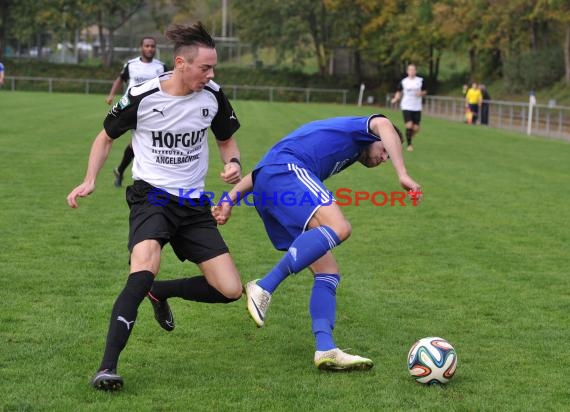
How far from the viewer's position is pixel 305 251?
17.0ft

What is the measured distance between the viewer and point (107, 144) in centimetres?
532

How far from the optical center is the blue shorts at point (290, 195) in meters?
5.32

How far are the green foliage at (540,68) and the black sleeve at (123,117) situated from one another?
144 feet

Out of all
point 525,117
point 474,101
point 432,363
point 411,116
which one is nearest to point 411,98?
point 411,116

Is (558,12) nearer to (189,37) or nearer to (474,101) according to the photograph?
(474,101)

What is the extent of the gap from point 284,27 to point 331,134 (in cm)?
5754

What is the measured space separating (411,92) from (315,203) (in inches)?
695

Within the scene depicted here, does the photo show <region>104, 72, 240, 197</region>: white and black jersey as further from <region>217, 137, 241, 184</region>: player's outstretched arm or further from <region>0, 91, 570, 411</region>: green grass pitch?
<region>0, 91, 570, 411</region>: green grass pitch

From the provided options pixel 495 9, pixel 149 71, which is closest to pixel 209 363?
pixel 149 71

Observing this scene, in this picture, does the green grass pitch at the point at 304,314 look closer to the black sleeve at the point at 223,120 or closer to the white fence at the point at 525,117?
the black sleeve at the point at 223,120

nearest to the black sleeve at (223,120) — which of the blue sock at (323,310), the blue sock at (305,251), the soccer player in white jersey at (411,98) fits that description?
the blue sock at (305,251)

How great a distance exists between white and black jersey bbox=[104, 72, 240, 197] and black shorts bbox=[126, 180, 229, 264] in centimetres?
9

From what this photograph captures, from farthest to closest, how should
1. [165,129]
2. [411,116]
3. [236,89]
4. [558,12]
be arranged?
[236,89] → [558,12] → [411,116] → [165,129]

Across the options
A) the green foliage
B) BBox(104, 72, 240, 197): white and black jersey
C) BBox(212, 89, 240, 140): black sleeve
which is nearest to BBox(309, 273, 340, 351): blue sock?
BBox(104, 72, 240, 197): white and black jersey
